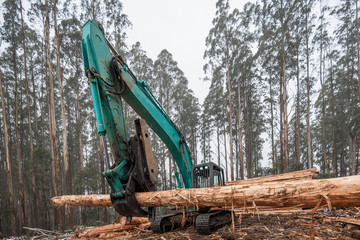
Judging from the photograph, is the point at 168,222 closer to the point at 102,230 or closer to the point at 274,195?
the point at 102,230

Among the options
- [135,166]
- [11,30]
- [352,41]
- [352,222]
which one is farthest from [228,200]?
[352,41]

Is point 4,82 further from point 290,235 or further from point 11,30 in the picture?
point 290,235

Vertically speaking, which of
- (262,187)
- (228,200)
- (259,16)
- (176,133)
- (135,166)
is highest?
(259,16)

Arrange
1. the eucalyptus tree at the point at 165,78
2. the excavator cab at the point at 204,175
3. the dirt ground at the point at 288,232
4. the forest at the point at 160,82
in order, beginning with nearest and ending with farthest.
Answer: the dirt ground at the point at 288,232 < the excavator cab at the point at 204,175 < the forest at the point at 160,82 < the eucalyptus tree at the point at 165,78

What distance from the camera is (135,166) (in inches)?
111

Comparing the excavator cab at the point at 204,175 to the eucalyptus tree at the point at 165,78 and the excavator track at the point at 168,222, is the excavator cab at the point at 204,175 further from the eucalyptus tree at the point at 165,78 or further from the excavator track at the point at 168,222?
the eucalyptus tree at the point at 165,78

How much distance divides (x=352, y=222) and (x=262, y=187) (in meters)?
3.14

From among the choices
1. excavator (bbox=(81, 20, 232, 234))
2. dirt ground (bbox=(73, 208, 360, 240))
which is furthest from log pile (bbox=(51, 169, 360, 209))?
dirt ground (bbox=(73, 208, 360, 240))

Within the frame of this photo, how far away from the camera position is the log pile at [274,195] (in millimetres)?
2072

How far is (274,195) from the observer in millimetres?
2381

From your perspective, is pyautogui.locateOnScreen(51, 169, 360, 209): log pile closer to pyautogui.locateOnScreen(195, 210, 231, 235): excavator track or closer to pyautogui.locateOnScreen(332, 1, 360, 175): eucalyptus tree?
pyautogui.locateOnScreen(195, 210, 231, 235): excavator track

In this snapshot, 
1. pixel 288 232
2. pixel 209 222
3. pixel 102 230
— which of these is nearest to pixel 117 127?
pixel 209 222

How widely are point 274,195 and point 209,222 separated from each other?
181 cm

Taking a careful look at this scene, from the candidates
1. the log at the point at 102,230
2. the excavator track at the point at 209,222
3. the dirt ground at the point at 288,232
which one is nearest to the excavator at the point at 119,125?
the excavator track at the point at 209,222
